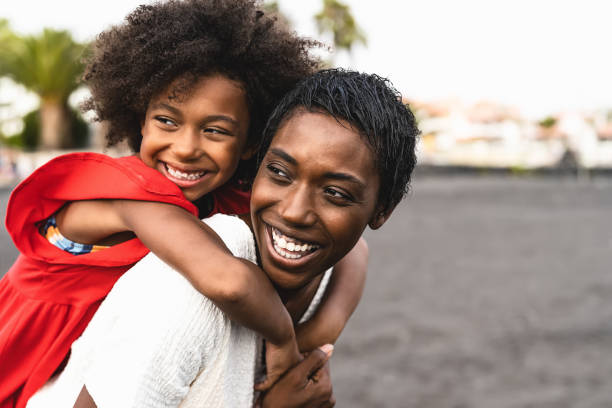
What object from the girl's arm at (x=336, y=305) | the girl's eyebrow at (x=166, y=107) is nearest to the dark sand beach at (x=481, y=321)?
the girl's arm at (x=336, y=305)

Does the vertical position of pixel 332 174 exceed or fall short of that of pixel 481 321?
it exceeds it

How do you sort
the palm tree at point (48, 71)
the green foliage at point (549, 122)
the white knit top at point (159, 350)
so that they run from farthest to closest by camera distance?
the green foliage at point (549, 122), the palm tree at point (48, 71), the white knit top at point (159, 350)

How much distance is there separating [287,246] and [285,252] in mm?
21

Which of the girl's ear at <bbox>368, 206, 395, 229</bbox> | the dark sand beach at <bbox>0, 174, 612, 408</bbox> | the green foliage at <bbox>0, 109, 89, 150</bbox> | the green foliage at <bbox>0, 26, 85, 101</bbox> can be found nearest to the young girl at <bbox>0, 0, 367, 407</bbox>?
the girl's ear at <bbox>368, 206, 395, 229</bbox>

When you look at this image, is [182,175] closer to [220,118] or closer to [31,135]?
[220,118]

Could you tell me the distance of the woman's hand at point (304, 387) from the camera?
1735 mm

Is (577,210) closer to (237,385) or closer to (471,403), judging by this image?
(471,403)

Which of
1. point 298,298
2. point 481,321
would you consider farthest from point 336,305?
point 481,321

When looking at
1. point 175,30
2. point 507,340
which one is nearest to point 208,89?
point 175,30

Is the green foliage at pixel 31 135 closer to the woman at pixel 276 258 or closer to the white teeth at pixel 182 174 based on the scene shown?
the white teeth at pixel 182 174

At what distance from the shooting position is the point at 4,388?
6.21ft

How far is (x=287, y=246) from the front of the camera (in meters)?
1.69

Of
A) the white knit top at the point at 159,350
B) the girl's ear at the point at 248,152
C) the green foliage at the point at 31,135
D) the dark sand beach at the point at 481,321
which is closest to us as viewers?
the white knit top at the point at 159,350

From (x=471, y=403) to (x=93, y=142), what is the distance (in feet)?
118
